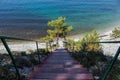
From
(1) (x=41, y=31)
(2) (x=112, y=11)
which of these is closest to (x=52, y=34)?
(1) (x=41, y=31)

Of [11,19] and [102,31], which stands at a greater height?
[11,19]

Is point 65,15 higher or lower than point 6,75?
higher

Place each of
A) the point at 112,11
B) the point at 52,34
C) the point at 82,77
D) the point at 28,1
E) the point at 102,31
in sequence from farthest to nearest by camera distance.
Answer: the point at 28,1
the point at 112,11
the point at 102,31
the point at 52,34
the point at 82,77

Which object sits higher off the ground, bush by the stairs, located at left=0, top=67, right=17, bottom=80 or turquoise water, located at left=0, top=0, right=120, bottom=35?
turquoise water, located at left=0, top=0, right=120, bottom=35

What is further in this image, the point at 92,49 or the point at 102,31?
the point at 102,31

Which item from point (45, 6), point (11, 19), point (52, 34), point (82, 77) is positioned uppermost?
point (45, 6)

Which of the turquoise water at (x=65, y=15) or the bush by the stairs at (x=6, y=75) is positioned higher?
the turquoise water at (x=65, y=15)

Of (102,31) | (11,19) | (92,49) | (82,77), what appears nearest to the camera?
(82,77)

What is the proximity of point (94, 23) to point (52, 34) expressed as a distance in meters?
15.9

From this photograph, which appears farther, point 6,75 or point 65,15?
point 65,15

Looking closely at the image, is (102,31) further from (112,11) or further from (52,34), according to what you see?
(112,11)

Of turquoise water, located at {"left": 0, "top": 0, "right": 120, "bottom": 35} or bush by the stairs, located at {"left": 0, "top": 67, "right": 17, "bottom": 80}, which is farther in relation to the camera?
turquoise water, located at {"left": 0, "top": 0, "right": 120, "bottom": 35}

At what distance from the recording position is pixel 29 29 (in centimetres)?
4253

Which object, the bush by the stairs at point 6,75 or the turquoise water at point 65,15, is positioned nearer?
the bush by the stairs at point 6,75
